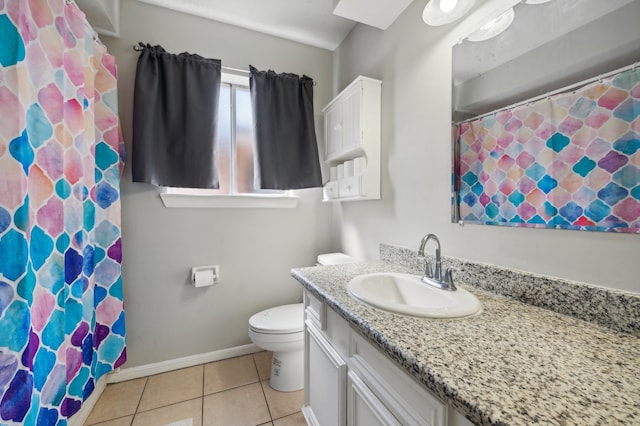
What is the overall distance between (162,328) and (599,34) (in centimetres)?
256

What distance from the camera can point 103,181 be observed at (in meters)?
1.52

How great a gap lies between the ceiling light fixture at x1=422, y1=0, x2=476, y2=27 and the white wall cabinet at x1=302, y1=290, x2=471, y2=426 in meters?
1.31

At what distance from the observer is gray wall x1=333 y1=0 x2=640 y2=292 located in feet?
2.49

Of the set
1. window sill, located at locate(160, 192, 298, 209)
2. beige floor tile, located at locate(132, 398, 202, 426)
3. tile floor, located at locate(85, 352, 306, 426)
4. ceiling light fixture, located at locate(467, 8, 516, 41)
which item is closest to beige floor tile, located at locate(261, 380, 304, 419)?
tile floor, located at locate(85, 352, 306, 426)

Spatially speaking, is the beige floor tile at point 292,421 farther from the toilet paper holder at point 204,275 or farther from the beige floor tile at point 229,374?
the toilet paper holder at point 204,275

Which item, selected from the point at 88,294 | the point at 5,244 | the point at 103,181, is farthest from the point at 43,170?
the point at 88,294

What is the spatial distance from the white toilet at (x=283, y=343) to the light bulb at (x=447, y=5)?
175 centimetres

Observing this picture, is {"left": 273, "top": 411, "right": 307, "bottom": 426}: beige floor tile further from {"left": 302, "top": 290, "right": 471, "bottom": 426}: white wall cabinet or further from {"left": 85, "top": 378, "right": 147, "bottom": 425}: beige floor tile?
{"left": 85, "top": 378, "right": 147, "bottom": 425}: beige floor tile

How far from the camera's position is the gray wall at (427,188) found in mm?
758

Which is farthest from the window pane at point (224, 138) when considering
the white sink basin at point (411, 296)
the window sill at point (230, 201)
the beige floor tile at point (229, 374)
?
the white sink basin at point (411, 296)

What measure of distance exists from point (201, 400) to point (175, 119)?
1.81 meters

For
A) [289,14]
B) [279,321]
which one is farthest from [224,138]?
[279,321]

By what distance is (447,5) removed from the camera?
106 centimetres

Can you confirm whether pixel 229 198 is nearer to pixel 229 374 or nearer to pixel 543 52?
pixel 229 374
